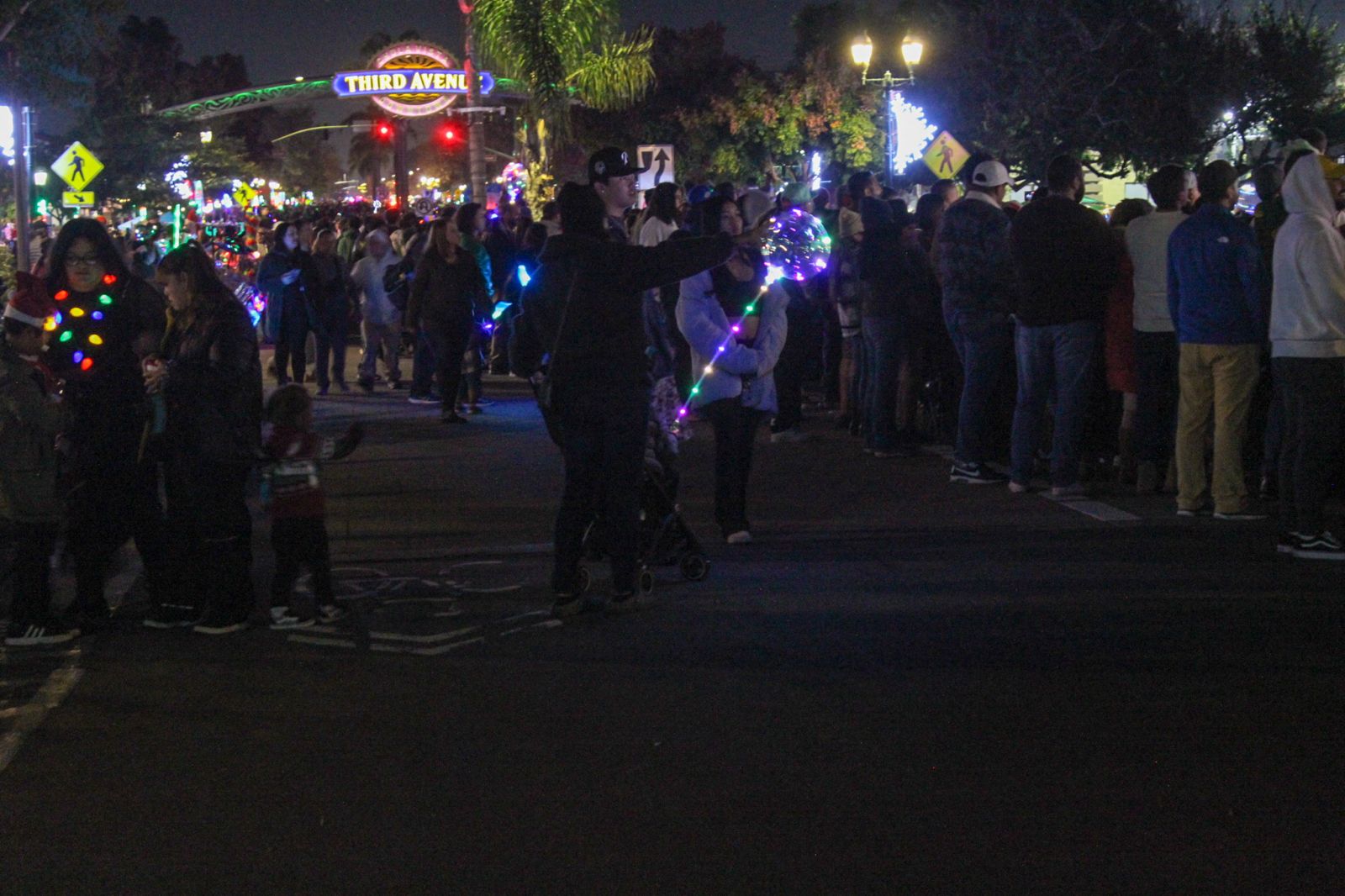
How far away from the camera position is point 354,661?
7.70 metres

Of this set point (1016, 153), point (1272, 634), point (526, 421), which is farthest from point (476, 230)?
point (1016, 153)

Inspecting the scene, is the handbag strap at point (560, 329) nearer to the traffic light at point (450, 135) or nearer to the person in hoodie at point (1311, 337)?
the person in hoodie at point (1311, 337)

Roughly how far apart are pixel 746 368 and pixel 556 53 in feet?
75.2

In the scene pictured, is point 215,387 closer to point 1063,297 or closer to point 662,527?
point 662,527

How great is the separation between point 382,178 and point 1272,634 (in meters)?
138

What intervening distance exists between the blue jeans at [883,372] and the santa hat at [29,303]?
6.73m

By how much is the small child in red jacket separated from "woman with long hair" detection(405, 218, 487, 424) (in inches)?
336

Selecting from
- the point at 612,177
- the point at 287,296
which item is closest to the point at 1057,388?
the point at 612,177

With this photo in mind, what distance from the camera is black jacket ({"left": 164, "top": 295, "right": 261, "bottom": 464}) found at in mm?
8297

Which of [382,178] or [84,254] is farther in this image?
[382,178]

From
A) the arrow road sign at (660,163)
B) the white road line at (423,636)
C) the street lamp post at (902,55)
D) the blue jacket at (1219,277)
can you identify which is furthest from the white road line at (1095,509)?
the street lamp post at (902,55)

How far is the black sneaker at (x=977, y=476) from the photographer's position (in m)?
12.3

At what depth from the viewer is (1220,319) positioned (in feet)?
34.1

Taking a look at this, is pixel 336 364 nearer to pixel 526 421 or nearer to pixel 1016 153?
pixel 526 421
